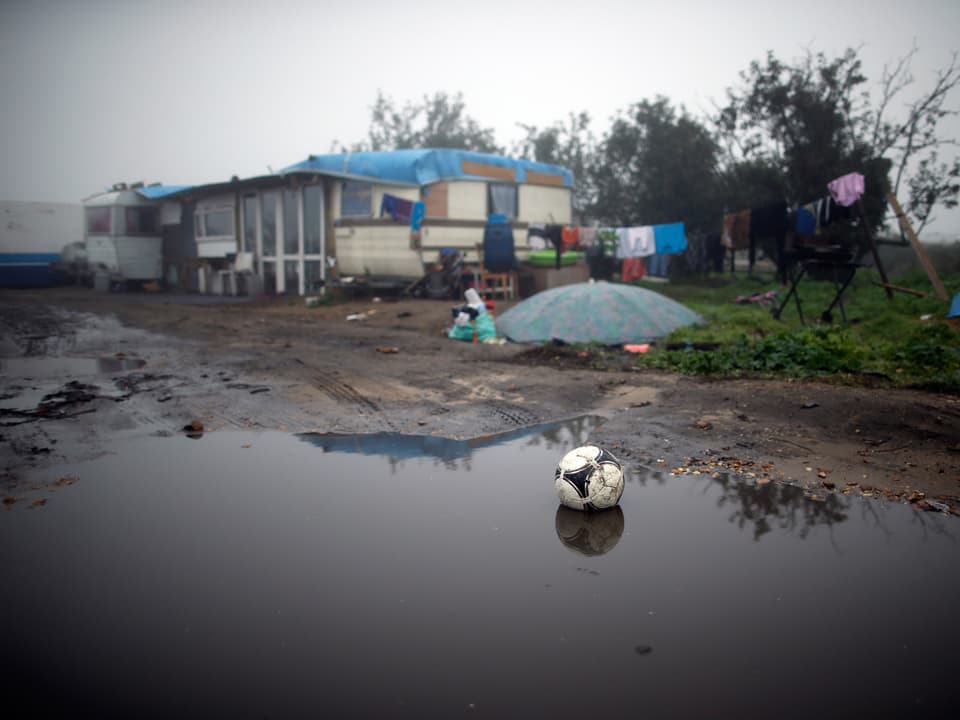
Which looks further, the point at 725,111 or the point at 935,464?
the point at 725,111

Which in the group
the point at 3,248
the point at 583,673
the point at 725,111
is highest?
the point at 725,111

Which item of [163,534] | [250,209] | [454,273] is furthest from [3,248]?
[163,534]

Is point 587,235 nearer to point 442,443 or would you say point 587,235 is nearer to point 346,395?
point 346,395

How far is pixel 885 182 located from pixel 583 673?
1894 centimetres

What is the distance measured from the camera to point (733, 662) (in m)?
2.58

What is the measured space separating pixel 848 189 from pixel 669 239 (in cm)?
649

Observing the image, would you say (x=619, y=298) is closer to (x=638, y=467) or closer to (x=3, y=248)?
(x=638, y=467)

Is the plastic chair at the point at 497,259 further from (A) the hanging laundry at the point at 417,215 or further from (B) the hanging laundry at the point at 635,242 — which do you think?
(B) the hanging laundry at the point at 635,242

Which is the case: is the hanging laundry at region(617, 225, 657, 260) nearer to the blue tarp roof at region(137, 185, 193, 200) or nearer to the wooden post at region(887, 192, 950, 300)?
the wooden post at region(887, 192, 950, 300)

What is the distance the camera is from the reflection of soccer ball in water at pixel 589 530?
3.58 metres

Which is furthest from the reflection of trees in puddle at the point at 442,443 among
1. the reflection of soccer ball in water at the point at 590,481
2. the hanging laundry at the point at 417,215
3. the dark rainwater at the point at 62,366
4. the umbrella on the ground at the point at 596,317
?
the hanging laundry at the point at 417,215

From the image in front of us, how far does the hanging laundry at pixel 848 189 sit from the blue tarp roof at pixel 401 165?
8.25 meters

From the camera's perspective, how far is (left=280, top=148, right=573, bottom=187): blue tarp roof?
53.1ft

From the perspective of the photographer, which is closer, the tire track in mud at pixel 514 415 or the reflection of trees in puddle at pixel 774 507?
the reflection of trees in puddle at pixel 774 507
